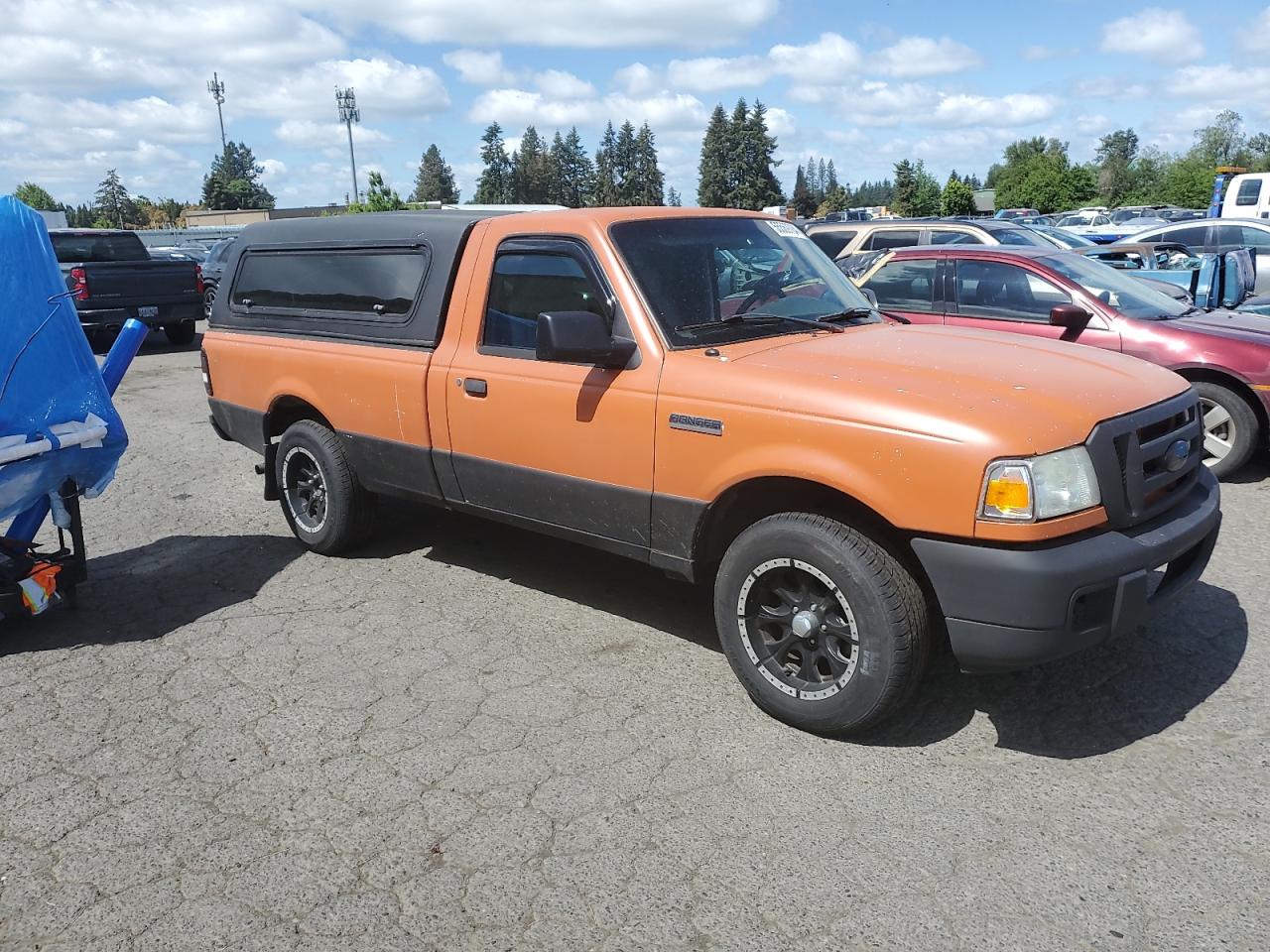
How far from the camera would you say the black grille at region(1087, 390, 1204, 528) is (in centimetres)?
317

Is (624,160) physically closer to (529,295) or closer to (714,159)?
(714,159)

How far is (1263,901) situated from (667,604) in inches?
110

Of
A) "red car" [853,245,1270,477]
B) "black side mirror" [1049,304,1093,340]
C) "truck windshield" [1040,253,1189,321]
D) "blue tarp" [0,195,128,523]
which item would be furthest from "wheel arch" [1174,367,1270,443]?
"blue tarp" [0,195,128,523]

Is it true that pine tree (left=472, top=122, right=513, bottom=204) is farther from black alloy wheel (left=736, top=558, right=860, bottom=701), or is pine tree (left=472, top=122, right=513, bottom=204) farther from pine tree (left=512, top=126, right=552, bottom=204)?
black alloy wheel (left=736, top=558, right=860, bottom=701)

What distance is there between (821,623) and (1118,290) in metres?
5.18

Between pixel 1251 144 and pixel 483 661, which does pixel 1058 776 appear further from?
pixel 1251 144

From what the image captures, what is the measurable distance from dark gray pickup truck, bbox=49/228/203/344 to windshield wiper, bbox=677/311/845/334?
41.4 feet

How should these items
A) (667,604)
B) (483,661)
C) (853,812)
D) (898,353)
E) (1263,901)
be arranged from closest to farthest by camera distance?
(1263,901) → (853,812) → (898,353) → (483,661) → (667,604)

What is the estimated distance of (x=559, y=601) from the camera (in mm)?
4945

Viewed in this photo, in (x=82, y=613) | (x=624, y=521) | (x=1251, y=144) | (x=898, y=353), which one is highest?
(x=1251, y=144)

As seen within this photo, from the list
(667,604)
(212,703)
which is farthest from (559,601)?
(212,703)

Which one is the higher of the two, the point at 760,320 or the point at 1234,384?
the point at 760,320

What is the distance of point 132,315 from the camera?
15.3 meters

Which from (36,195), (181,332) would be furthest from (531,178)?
(181,332)
